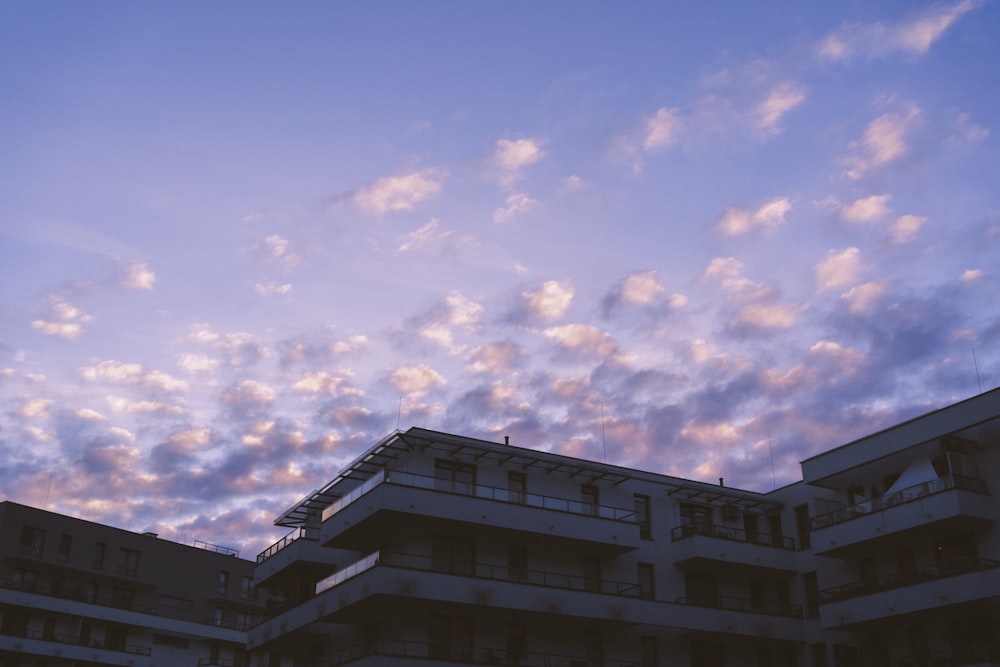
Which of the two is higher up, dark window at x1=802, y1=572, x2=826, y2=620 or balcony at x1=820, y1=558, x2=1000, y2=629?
dark window at x1=802, y1=572, x2=826, y2=620

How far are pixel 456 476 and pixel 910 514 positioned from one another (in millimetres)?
22632

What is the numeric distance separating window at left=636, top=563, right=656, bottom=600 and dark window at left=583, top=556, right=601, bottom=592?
9.48 ft

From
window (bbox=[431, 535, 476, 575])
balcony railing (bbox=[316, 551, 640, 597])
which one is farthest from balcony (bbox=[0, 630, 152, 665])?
window (bbox=[431, 535, 476, 575])

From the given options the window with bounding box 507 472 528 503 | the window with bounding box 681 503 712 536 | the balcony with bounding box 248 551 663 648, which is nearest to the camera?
the balcony with bounding box 248 551 663 648

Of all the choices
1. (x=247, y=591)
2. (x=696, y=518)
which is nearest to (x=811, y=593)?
(x=696, y=518)

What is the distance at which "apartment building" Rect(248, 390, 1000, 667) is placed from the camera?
151 ft

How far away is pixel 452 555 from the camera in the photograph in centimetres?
4872

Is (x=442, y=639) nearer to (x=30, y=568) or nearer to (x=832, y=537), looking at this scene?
(x=832, y=537)

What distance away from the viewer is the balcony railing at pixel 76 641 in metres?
79.3

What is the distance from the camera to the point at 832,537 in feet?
170

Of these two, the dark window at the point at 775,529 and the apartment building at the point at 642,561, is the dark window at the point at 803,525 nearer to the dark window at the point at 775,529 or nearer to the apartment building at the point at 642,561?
the apartment building at the point at 642,561

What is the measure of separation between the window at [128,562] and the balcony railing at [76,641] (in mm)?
6604

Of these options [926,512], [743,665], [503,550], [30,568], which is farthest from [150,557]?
[926,512]

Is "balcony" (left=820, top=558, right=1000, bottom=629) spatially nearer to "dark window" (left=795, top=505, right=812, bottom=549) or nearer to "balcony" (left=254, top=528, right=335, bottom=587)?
"dark window" (left=795, top=505, right=812, bottom=549)
